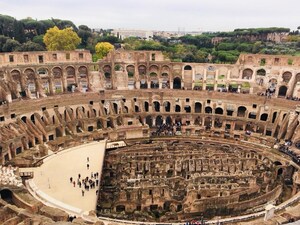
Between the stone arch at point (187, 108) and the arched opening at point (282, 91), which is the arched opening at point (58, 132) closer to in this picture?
the stone arch at point (187, 108)

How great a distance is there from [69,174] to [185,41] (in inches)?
2736

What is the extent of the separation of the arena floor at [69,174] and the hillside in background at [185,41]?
31.5 metres

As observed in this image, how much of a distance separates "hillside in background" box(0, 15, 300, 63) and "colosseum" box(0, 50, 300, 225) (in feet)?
59.9

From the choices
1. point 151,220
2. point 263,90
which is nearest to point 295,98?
point 263,90

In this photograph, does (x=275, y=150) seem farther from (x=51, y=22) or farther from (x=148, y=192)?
(x=51, y=22)

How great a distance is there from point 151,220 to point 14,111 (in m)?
18.5

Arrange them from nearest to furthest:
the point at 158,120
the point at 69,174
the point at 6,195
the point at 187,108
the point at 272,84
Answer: the point at 6,195
the point at 69,174
the point at 158,120
the point at 187,108
the point at 272,84

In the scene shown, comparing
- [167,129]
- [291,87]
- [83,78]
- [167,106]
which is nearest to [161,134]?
[167,129]

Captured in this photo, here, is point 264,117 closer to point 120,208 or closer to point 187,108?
point 187,108

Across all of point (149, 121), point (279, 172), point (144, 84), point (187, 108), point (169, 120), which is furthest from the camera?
point (144, 84)

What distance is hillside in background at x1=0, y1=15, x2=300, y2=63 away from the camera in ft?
186

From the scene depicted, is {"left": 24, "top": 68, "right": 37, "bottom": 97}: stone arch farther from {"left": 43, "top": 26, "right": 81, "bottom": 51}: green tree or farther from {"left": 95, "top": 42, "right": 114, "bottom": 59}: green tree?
{"left": 95, "top": 42, "right": 114, "bottom": 59}: green tree

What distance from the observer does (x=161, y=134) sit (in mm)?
30578

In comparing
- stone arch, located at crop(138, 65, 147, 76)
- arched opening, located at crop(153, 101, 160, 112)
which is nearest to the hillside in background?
stone arch, located at crop(138, 65, 147, 76)
